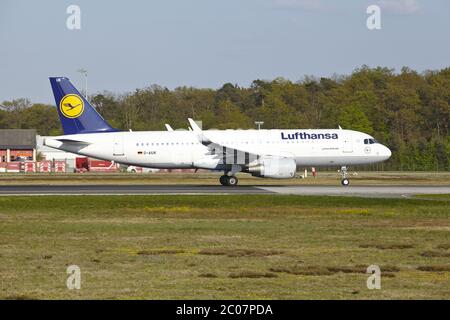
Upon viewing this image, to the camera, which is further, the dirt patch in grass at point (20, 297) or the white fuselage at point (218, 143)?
the white fuselage at point (218, 143)

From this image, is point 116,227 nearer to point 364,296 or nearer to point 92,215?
point 92,215

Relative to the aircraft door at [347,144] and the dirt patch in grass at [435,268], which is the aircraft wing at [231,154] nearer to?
the aircraft door at [347,144]

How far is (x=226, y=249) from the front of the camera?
2467cm

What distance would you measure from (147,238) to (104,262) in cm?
561

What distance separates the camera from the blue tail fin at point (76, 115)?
60.9m

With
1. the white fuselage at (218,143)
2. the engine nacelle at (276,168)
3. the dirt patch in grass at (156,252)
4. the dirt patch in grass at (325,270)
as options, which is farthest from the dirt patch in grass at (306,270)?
the white fuselage at (218,143)

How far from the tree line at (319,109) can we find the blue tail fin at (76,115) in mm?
49901

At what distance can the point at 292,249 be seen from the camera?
80.8 ft

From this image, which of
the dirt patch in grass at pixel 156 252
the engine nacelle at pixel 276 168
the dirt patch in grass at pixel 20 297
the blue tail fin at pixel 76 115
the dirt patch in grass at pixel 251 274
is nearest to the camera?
the dirt patch in grass at pixel 20 297

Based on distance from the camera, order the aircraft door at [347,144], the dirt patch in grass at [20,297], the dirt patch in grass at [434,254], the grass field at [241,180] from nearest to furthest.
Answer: the dirt patch in grass at [20,297] → the dirt patch in grass at [434,254] → the aircraft door at [347,144] → the grass field at [241,180]

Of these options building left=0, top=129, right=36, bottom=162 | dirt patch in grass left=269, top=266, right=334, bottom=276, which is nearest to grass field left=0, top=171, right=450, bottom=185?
dirt patch in grass left=269, top=266, right=334, bottom=276

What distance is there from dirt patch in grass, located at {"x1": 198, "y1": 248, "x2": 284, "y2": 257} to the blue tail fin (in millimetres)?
37711

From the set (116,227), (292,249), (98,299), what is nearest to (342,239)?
(292,249)

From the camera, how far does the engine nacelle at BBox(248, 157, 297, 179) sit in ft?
182
